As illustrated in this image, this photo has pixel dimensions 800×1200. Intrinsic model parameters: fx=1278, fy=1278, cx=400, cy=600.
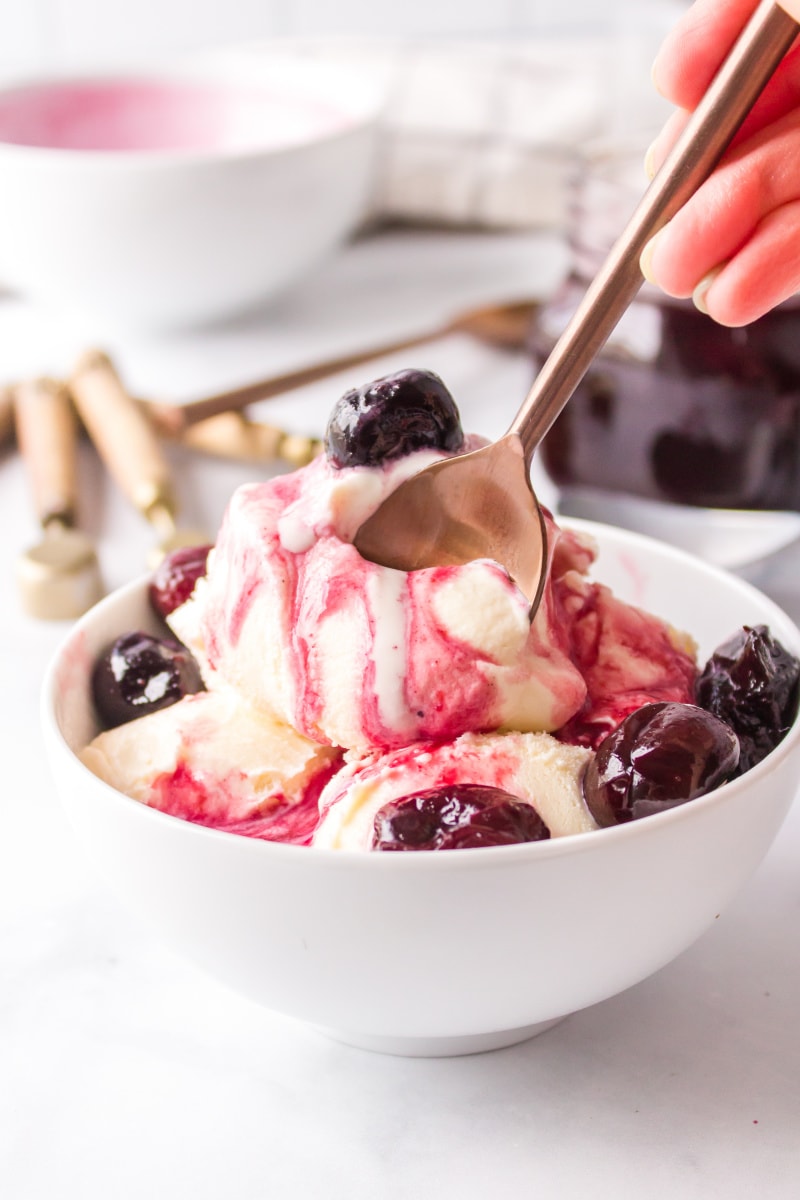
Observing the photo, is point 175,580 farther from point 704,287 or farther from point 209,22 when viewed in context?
point 209,22

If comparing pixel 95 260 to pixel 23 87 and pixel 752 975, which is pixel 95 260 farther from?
pixel 752 975

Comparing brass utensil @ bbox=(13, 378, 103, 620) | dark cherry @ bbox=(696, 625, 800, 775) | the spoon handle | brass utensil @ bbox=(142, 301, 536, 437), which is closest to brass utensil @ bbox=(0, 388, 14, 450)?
brass utensil @ bbox=(13, 378, 103, 620)

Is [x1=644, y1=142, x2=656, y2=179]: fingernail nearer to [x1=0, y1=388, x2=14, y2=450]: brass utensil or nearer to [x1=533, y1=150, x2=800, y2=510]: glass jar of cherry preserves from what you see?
[x1=533, y1=150, x2=800, y2=510]: glass jar of cherry preserves

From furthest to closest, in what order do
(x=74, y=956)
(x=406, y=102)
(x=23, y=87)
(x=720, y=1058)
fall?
1. (x=406, y=102)
2. (x=23, y=87)
3. (x=74, y=956)
4. (x=720, y=1058)

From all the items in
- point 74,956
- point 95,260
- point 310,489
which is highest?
point 310,489

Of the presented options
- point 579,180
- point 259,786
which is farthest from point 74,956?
point 579,180
